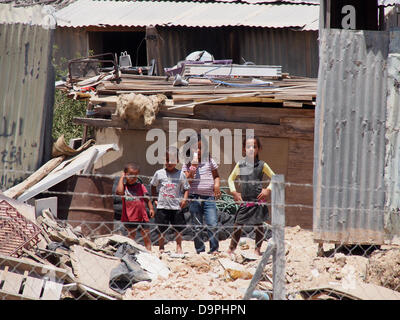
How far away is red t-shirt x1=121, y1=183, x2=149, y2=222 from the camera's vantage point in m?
8.90

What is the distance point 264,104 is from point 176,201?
259 centimetres

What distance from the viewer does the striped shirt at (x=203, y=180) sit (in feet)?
29.0

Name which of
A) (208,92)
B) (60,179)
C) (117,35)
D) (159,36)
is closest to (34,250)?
(60,179)

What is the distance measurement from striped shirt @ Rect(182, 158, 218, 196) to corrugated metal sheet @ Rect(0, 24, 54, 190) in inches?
91.7

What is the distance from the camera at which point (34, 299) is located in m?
6.19

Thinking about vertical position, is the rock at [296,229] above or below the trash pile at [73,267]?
below

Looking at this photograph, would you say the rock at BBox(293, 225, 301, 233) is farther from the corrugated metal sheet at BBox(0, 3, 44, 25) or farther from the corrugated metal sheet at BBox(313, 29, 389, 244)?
the corrugated metal sheet at BBox(0, 3, 44, 25)

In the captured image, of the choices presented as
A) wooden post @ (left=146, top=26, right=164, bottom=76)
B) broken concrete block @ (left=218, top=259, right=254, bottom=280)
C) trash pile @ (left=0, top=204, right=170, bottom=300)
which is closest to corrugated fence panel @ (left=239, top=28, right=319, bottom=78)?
wooden post @ (left=146, top=26, right=164, bottom=76)

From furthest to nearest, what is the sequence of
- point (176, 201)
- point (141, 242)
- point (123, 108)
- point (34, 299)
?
1. point (123, 108)
2. point (141, 242)
3. point (176, 201)
4. point (34, 299)

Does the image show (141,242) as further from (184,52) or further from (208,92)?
(184,52)

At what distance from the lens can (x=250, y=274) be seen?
7.09 metres

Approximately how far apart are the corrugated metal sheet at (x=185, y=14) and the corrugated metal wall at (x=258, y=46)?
0.40 meters

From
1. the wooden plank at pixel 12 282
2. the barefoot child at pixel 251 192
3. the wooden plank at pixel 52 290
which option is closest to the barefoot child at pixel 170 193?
the barefoot child at pixel 251 192

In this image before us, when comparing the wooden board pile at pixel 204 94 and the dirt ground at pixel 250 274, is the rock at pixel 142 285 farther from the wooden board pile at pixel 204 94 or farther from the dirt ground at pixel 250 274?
the wooden board pile at pixel 204 94
